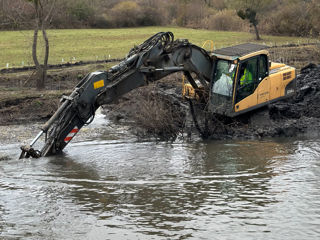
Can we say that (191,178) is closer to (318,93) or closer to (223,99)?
(223,99)

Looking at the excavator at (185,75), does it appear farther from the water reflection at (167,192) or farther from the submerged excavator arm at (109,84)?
the water reflection at (167,192)

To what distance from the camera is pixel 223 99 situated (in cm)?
1633

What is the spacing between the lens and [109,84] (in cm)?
1461

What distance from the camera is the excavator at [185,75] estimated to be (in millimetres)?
14352

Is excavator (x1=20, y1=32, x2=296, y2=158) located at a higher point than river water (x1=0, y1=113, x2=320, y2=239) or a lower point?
higher

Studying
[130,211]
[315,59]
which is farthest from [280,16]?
[130,211]

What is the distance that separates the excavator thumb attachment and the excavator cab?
12.3 ft

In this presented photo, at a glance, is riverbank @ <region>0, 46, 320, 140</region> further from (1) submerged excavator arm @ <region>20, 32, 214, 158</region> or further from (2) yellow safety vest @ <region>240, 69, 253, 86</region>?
(2) yellow safety vest @ <region>240, 69, 253, 86</region>

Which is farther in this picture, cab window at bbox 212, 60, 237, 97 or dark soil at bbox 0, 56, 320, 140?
dark soil at bbox 0, 56, 320, 140

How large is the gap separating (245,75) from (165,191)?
5.30 m

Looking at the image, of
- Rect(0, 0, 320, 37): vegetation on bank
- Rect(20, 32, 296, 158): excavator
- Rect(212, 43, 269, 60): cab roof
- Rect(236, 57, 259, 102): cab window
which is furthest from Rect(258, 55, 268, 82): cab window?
Rect(0, 0, 320, 37): vegetation on bank

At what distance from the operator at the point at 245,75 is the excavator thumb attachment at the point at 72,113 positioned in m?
4.18

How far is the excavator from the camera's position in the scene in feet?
47.1

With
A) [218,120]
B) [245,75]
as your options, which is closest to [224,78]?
[245,75]
